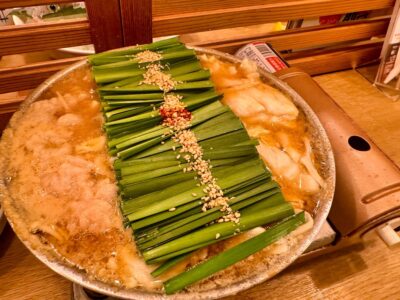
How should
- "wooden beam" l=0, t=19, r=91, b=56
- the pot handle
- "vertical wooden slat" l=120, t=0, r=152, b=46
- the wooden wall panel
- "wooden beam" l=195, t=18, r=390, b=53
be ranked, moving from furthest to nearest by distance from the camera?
"wooden beam" l=195, t=18, r=390, b=53, the wooden wall panel, "vertical wooden slat" l=120, t=0, r=152, b=46, "wooden beam" l=0, t=19, r=91, b=56, the pot handle

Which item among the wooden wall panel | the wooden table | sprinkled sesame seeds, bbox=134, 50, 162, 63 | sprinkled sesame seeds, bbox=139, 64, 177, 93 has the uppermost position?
the wooden wall panel

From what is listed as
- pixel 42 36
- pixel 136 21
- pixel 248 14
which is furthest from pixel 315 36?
pixel 42 36

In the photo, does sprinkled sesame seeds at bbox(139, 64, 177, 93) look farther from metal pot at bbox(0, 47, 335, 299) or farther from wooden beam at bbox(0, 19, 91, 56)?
wooden beam at bbox(0, 19, 91, 56)

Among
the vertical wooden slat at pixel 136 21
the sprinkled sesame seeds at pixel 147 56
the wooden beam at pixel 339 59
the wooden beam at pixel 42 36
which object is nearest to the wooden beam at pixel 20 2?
the wooden beam at pixel 42 36

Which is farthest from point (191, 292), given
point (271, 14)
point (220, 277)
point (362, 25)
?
point (362, 25)

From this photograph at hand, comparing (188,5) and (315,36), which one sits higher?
(188,5)

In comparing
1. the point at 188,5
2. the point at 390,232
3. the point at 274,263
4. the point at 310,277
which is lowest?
the point at 310,277

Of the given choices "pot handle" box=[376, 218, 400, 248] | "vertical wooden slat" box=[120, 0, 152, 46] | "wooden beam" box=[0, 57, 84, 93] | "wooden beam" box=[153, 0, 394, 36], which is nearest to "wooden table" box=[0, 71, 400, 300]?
"pot handle" box=[376, 218, 400, 248]

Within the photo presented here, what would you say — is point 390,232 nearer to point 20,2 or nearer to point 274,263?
point 274,263
